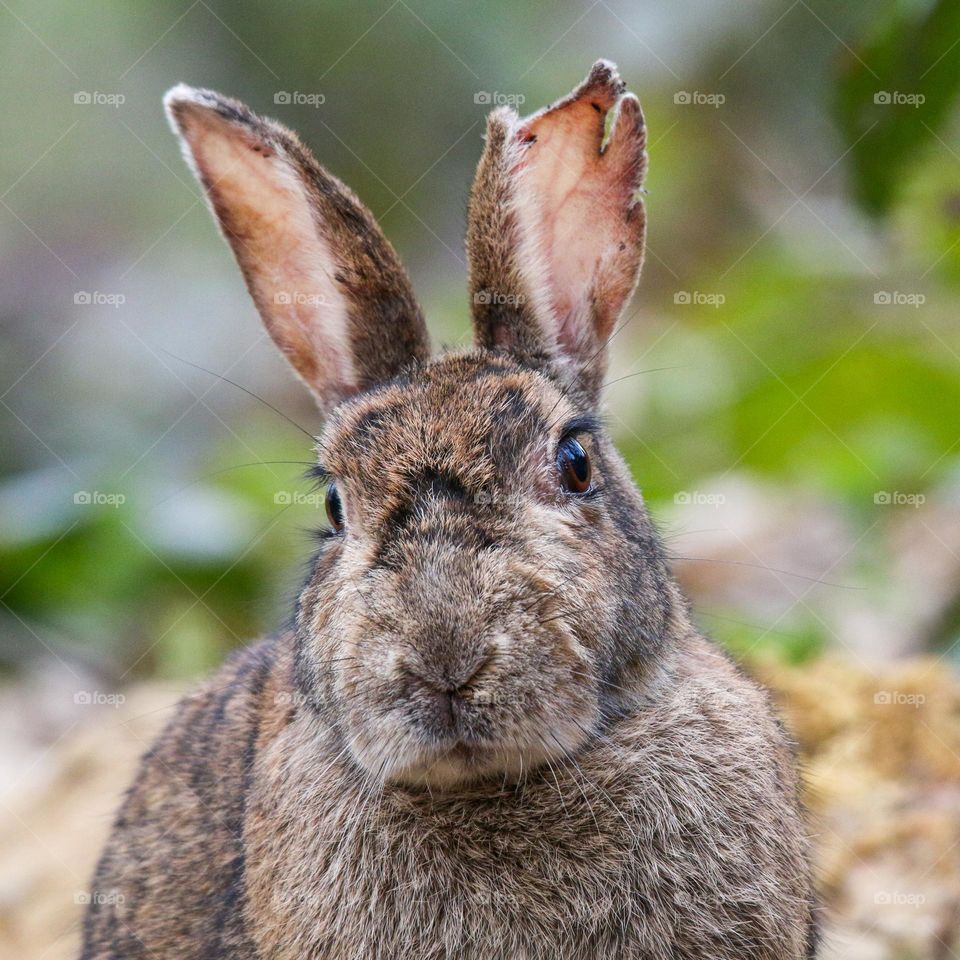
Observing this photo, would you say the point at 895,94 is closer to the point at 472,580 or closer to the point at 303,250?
the point at 303,250

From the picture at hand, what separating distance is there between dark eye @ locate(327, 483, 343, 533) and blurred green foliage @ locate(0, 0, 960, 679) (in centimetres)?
89

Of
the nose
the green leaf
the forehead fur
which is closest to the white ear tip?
the forehead fur

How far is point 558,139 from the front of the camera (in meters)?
4.44

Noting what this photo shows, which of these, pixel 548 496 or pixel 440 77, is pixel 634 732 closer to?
pixel 548 496

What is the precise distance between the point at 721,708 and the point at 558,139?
6.09ft

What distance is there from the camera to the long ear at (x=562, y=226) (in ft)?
14.3

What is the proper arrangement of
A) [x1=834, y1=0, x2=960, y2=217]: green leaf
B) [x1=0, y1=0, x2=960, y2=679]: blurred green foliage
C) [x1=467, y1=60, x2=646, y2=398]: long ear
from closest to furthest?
1. [x1=467, y1=60, x2=646, y2=398]: long ear
2. [x1=834, y1=0, x2=960, y2=217]: green leaf
3. [x1=0, y1=0, x2=960, y2=679]: blurred green foliage

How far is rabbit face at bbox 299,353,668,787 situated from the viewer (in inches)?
130

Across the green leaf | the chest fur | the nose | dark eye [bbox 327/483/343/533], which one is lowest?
the chest fur

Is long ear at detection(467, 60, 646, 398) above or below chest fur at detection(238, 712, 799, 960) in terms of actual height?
above

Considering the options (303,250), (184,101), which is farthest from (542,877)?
(184,101)

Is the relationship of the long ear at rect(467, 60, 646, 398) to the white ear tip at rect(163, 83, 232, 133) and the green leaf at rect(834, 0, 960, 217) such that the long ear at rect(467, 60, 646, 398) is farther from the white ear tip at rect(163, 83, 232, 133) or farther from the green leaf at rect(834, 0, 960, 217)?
the green leaf at rect(834, 0, 960, 217)

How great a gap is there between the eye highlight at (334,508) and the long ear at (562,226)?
74 cm

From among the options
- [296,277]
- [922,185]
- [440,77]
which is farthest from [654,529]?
[440,77]
